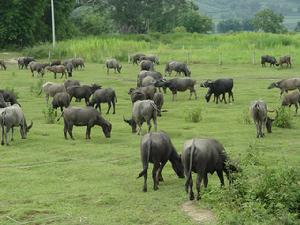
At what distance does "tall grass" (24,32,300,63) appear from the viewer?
55.3m

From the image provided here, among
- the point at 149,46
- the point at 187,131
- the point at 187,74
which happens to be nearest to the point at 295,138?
Answer: the point at 187,131

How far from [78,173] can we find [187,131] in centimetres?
747

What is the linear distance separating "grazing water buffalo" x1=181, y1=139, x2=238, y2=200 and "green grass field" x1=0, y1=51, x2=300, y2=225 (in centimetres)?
47

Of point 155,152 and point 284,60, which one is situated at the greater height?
point 284,60

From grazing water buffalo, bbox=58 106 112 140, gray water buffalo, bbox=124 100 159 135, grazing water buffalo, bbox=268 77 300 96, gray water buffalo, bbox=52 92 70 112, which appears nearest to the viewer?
grazing water buffalo, bbox=58 106 112 140

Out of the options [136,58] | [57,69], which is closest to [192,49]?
[136,58]

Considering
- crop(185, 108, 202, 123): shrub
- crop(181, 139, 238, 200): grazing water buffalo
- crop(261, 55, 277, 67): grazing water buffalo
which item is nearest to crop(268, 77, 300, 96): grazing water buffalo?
crop(185, 108, 202, 123): shrub

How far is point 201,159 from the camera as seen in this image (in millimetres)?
14289

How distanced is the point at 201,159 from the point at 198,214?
4.24 ft

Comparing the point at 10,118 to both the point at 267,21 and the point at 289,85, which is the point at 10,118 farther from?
the point at 267,21

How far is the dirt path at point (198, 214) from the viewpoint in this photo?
13.3 meters

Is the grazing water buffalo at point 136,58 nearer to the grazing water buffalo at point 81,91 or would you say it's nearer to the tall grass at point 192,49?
the tall grass at point 192,49

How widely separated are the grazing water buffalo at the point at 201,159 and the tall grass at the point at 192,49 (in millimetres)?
38824

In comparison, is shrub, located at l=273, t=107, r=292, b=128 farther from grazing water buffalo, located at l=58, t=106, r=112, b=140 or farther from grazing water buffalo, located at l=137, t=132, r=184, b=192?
grazing water buffalo, located at l=137, t=132, r=184, b=192
